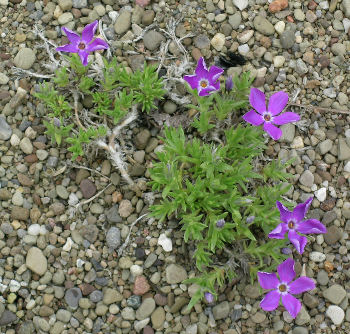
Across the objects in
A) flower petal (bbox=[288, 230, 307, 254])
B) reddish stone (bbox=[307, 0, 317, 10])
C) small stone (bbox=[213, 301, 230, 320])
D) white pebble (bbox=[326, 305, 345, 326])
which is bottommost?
white pebble (bbox=[326, 305, 345, 326])

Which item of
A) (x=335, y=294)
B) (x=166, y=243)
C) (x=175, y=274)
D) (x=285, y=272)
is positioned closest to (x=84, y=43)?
(x=166, y=243)

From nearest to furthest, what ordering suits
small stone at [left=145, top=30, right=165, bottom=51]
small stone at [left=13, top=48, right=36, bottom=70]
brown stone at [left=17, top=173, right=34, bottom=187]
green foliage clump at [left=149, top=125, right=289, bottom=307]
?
green foliage clump at [left=149, top=125, right=289, bottom=307], brown stone at [left=17, top=173, right=34, bottom=187], small stone at [left=13, top=48, right=36, bottom=70], small stone at [left=145, top=30, right=165, bottom=51]

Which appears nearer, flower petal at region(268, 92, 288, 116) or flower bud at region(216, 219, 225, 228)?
flower bud at region(216, 219, 225, 228)

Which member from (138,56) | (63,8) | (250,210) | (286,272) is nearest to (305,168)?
(250,210)

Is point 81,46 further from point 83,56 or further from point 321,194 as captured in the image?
point 321,194

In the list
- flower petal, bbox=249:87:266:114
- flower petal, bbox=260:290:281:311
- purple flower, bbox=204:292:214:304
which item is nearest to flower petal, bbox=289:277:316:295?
flower petal, bbox=260:290:281:311

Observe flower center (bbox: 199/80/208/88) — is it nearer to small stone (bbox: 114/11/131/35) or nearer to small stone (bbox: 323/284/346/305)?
small stone (bbox: 114/11/131/35)

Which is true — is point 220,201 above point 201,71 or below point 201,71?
below
